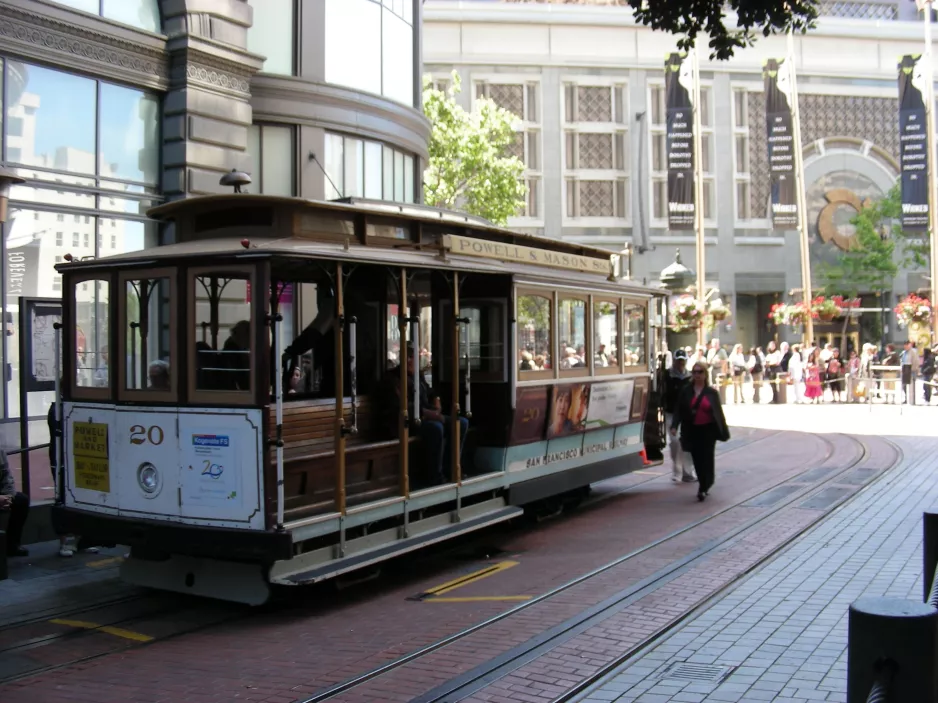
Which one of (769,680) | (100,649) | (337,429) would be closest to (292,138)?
(337,429)

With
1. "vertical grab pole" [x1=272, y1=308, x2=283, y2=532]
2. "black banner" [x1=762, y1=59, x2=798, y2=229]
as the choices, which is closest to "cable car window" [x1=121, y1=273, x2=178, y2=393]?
"vertical grab pole" [x1=272, y1=308, x2=283, y2=532]

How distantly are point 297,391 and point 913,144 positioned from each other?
35162 mm

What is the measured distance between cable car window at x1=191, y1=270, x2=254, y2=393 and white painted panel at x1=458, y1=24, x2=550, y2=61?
38286 millimetres

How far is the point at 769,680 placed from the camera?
590 centimetres

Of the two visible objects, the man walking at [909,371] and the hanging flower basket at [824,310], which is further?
the hanging flower basket at [824,310]

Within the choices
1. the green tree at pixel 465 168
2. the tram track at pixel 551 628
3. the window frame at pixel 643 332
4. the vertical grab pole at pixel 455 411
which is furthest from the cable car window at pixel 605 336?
the green tree at pixel 465 168

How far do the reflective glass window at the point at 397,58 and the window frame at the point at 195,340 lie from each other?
13.6 m

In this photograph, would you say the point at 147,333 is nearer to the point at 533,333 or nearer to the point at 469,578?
the point at 469,578

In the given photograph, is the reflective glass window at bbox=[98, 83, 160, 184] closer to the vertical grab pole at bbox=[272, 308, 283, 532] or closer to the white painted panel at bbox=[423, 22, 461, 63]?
the vertical grab pole at bbox=[272, 308, 283, 532]

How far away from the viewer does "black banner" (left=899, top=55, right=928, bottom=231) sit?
37.0m

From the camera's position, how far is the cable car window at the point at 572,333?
11.4 m

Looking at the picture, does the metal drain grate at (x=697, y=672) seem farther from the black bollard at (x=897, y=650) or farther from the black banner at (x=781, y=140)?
the black banner at (x=781, y=140)

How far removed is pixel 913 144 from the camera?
1503 inches

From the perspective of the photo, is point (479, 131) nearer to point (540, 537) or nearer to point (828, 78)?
point (540, 537)
